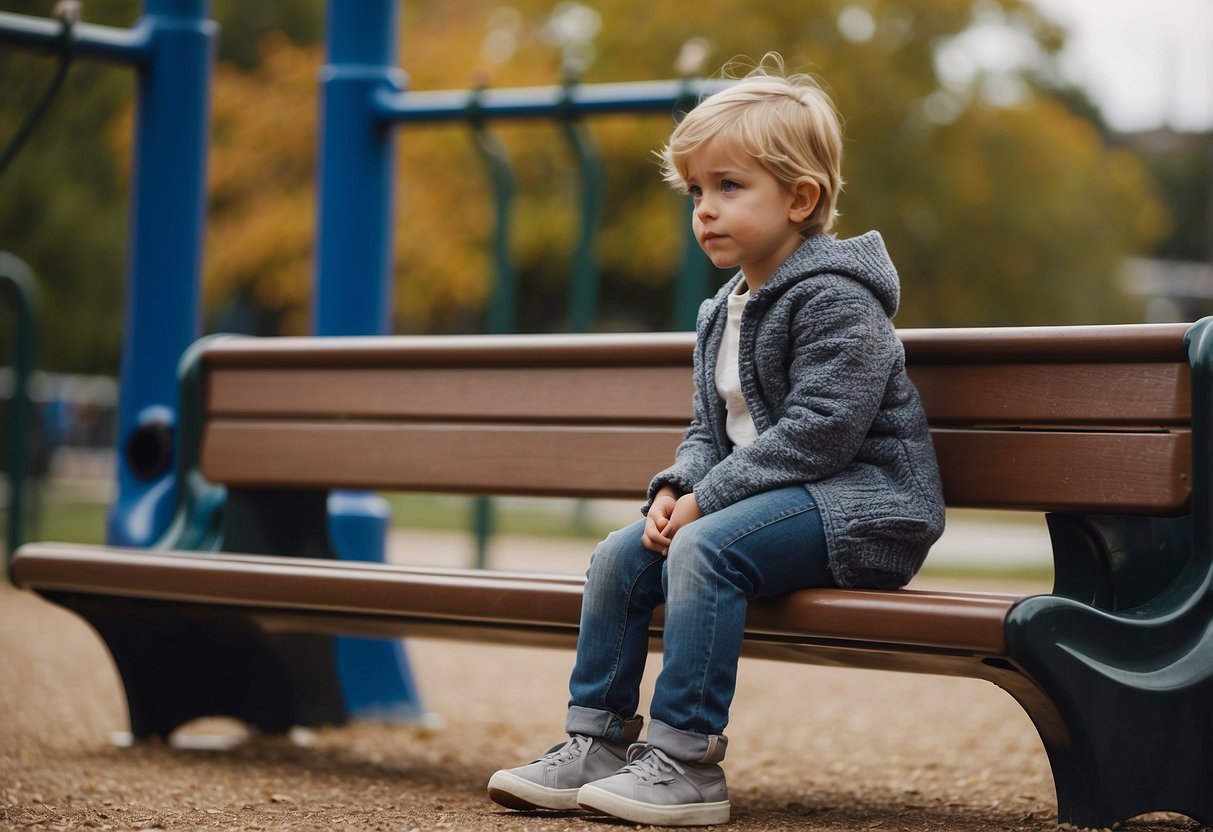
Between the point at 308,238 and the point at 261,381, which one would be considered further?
the point at 308,238

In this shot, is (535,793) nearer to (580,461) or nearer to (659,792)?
(659,792)

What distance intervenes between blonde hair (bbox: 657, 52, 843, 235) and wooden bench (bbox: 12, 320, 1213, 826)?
0.35m

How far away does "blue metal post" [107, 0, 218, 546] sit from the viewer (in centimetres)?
475

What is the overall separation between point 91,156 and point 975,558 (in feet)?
40.1

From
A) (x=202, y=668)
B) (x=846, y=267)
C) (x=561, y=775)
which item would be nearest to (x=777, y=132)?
(x=846, y=267)

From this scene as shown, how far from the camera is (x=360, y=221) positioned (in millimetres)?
4789

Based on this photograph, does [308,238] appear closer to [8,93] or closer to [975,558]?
[975,558]

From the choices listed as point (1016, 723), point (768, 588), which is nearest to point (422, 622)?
point (768, 588)

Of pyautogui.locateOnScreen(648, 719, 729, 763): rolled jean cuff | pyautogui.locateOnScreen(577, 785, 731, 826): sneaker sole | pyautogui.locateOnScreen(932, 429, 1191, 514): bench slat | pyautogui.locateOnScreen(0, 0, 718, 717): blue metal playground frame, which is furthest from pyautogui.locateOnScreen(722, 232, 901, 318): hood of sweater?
pyautogui.locateOnScreen(0, 0, 718, 717): blue metal playground frame

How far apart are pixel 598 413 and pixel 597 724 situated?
29.9 inches

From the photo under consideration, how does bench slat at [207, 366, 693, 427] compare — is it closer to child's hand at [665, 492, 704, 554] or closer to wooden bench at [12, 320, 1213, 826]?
wooden bench at [12, 320, 1213, 826]

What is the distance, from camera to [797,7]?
51.2 feet

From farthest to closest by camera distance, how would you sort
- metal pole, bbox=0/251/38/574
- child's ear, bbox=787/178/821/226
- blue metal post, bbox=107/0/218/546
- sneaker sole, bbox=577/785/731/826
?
metal pole, bbox=0/251/38/574 → blue metal post, bbox=107/0/218/546 → child's ear, bbox=787/178/821/226 → sneaker sole, bbox=577/785/731/826

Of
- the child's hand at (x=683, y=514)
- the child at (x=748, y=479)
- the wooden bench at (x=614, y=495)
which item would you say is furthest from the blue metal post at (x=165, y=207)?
the child's hand at (x=683, y=514)
